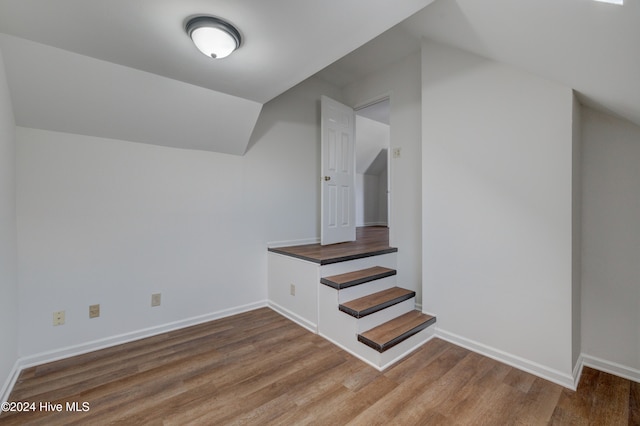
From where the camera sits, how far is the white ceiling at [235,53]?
1.35m

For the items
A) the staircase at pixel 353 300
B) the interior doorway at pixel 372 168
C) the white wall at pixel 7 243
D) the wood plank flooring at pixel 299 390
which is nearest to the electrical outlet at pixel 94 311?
the wood plank flooring at pixel 299 390

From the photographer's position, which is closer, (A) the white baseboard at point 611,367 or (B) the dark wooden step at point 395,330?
(A) the white baseboard at point 611,367

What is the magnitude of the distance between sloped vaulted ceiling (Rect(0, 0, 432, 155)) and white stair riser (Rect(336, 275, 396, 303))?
183 centimetres

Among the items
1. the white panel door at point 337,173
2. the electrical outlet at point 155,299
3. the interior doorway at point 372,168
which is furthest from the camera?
the interior doorway at point 372,168

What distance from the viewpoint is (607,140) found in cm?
191

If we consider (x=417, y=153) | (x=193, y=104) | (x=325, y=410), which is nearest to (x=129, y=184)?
(x=193, y=104)

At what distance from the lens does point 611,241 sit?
1.90 meters

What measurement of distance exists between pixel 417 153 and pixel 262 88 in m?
1.69

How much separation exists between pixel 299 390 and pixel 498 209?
6.33ft

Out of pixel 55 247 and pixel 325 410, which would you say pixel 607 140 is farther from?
pixel 55 247

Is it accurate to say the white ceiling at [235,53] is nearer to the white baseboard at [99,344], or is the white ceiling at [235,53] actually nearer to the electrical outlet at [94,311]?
the electrical outlet at [94,311]

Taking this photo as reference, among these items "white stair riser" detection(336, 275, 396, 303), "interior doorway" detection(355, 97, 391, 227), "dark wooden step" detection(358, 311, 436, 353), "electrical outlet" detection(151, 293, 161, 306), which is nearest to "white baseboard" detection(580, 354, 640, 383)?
"dark wooden step" detection(358, 311, 436, 353)

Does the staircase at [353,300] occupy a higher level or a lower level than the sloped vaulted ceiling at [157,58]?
lower

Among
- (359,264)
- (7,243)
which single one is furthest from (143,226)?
(359,264)
